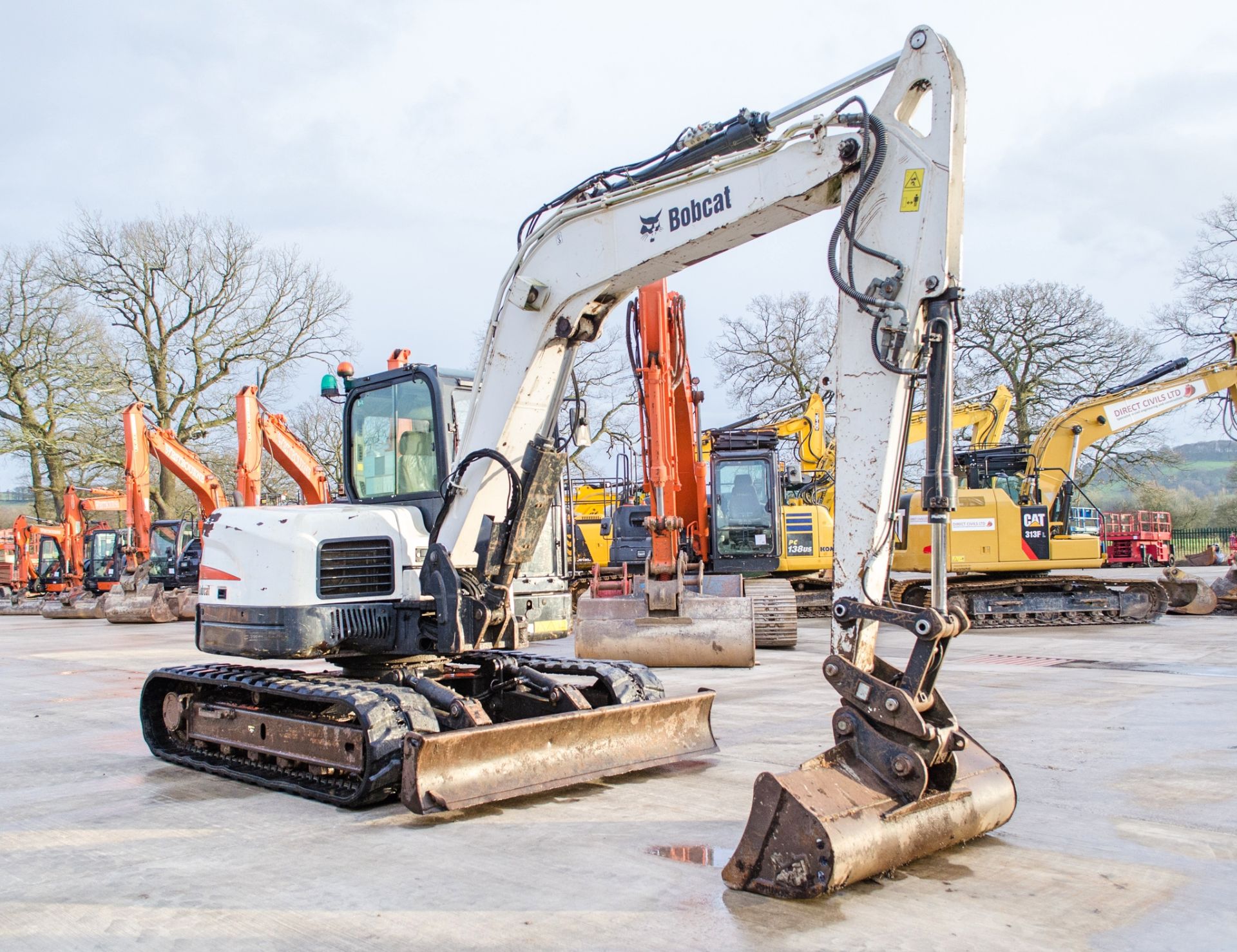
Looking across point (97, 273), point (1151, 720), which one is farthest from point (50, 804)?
point (97, 273)

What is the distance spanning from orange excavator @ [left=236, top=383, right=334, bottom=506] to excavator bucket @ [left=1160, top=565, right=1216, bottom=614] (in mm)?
14434

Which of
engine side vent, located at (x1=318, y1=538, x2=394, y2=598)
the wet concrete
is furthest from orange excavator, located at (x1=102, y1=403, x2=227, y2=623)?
engine side vent, located at (x1=318, y1=538, x2=394, y2=598)

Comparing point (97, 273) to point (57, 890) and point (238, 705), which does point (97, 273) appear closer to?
point (238, 705)

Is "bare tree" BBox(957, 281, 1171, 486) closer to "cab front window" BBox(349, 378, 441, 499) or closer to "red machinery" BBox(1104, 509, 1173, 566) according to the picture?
"red machinery" BBox(1104, 509, 1173, 566)

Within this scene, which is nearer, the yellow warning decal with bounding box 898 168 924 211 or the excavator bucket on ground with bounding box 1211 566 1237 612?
the yellow warning decal with bounding box 898 168 924 211

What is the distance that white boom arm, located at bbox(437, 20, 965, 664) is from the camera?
15.2 ft

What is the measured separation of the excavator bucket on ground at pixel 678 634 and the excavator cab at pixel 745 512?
13.2 ft

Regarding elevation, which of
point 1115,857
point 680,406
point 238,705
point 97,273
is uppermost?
point 97,273

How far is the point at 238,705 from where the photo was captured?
648 cm

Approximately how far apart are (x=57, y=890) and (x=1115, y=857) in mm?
4302

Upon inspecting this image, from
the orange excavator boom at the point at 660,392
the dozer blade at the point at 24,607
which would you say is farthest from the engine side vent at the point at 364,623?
the dozer blade at the point at 24,607

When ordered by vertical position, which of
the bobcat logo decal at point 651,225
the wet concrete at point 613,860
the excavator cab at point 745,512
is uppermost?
the bobcat logo decal at point 651,225

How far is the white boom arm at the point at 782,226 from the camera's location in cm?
464

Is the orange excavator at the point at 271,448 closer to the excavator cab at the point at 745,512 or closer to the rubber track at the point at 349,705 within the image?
the excavator cab at the point at 745,512
